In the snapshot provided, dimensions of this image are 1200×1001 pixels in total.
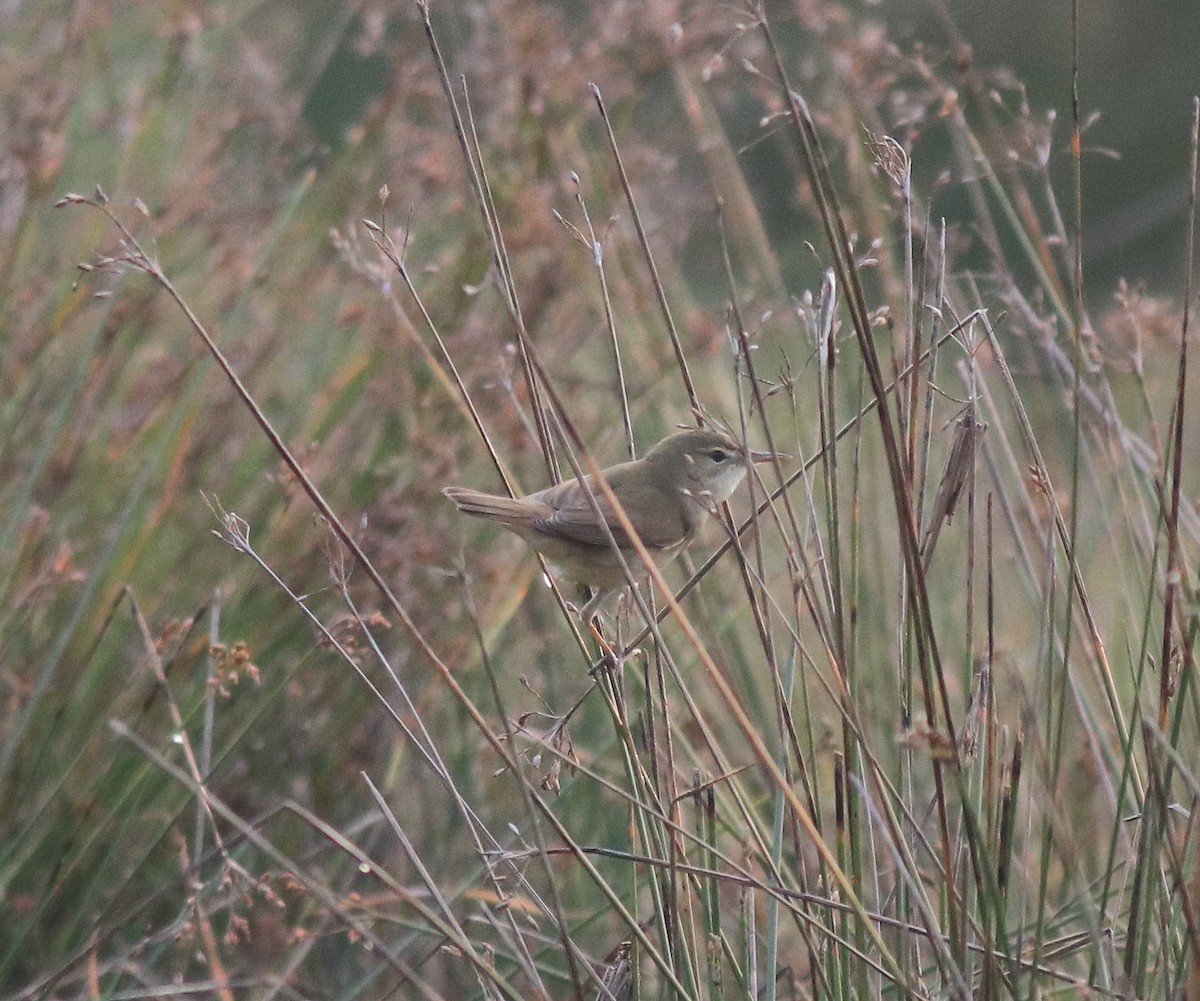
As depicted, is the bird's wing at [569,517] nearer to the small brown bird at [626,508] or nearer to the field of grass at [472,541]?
the small brown bird at [626,508]

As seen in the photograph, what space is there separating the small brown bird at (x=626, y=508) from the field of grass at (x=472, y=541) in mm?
113

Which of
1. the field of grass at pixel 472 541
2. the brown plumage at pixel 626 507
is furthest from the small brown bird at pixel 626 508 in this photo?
the field of grass at pixel 472 541

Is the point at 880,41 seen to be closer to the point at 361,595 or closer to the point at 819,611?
the point at 361,595

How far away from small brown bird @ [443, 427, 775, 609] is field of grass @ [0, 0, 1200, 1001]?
113mm

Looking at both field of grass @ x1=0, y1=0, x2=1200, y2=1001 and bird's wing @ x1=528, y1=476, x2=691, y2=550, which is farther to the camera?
bird's wing @ x1=528, y1=476, x2=691, y2=550

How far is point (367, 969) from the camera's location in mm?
2264

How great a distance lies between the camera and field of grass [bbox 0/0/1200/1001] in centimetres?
156

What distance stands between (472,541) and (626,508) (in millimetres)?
702

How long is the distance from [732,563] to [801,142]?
1.45 metres

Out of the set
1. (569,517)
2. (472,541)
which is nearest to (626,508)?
(569,517)

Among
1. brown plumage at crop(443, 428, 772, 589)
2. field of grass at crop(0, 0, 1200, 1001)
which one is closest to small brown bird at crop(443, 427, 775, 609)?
brown plumage at crop(443, 428, 772, 589)

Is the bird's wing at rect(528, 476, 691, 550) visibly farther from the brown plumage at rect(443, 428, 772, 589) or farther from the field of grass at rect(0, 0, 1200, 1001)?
the field of grass at rect(0, 0, 1200, 1001)

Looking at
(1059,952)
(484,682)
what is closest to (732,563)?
(484,682)

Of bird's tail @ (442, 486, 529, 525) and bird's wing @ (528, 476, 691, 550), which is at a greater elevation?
bird's tail @ (442, 486, 529, 525)
